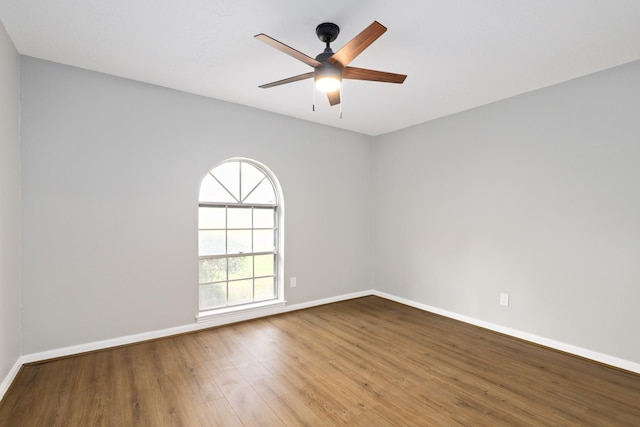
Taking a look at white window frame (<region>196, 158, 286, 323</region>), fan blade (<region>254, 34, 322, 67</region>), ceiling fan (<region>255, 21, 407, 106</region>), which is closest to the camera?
fan blade (<region>254, 34, 322, 67</region>)

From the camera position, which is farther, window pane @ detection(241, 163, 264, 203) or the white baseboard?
window pane @ detection(241, 163, 264, 203)

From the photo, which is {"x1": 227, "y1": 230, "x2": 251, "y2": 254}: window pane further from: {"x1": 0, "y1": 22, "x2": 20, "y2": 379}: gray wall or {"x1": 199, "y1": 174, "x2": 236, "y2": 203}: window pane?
{"x1": 0, "y1": 22, "x2": 20, "y2": 379}: gray wall

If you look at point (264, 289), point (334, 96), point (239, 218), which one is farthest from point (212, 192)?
point (334, 96)

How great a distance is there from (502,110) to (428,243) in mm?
1823

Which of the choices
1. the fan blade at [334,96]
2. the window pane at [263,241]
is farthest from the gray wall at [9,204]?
the fan blade at [334,96]

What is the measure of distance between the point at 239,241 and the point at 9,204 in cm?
205

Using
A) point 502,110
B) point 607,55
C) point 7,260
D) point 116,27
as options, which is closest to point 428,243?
point 502,110

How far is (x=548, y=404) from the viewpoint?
2.14 meters

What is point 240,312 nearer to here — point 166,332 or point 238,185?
point 166,332

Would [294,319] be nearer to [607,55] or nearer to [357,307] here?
[357,307]

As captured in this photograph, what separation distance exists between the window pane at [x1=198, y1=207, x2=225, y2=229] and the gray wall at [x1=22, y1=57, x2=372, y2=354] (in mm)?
188

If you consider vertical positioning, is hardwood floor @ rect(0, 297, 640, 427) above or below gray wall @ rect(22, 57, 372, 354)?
below

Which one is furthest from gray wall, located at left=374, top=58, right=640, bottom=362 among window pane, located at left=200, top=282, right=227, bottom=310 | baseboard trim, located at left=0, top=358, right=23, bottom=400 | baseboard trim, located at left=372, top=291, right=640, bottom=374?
baseboard trim, located at left=0, top=358, right=23, bottom=400

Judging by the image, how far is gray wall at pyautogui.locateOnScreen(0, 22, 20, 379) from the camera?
85.6 inches
